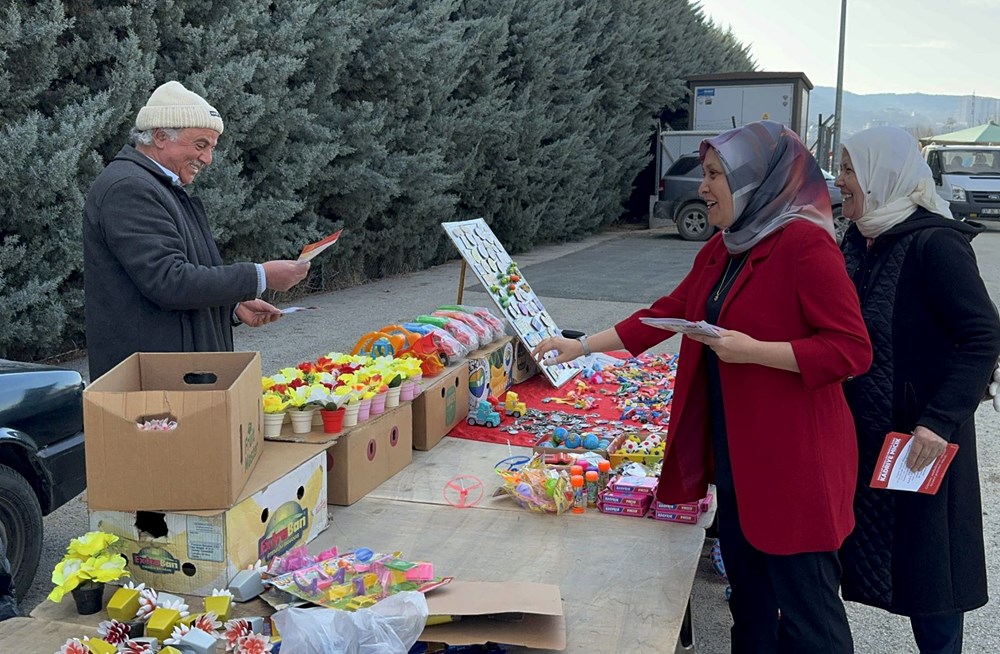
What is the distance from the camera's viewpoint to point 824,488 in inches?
97.7

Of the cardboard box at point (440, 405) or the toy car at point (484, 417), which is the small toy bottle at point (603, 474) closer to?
the cardboard box at point (440, 405)

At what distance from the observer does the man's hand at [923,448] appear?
268 cm

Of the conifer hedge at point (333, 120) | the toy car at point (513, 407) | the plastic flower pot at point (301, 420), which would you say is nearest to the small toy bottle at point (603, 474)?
the plastic flower pot at point (301, 420)

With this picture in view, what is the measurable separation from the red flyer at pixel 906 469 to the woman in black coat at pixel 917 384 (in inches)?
1.1

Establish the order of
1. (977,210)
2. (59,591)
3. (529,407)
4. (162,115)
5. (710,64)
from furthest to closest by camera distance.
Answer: (710,64) → (977,210) → (529,407) → (162,115) → (59,591)

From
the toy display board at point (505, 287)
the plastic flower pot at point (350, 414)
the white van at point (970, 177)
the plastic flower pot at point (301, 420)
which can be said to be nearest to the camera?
the plastic flower pot at point (301, 420)

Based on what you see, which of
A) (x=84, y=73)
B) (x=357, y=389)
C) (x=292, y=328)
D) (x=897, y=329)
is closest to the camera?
(x=897, y=329)

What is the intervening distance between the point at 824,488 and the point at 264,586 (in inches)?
63.8

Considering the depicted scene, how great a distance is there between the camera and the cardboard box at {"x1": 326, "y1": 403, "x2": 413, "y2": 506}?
354 cm

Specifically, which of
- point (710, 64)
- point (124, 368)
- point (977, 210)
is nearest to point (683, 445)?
point (124, 368)

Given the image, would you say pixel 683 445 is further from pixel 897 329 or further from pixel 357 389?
pixel 357 389

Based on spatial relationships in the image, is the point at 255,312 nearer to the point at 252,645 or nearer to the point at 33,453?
the point at 33,453

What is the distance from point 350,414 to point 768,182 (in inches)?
74.2

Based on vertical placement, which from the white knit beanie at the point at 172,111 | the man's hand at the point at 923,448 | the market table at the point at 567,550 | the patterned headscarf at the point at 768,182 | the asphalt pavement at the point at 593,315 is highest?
the white knit beanie at the point at 172,111
